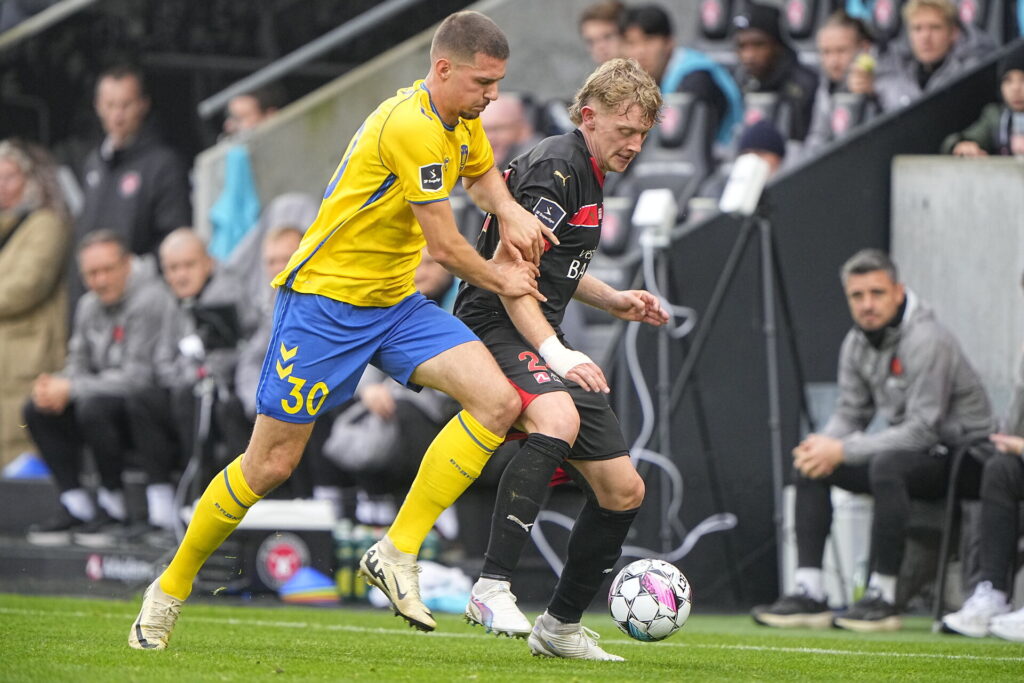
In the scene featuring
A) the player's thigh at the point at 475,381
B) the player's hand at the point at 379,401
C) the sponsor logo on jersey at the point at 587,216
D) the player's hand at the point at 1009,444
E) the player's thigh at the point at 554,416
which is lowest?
the player's hand at the point at 379,401

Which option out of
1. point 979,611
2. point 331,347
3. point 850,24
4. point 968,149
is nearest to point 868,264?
point 968,149

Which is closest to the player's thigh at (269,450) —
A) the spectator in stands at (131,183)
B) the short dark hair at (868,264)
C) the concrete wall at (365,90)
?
the short dark hair at (868,264)

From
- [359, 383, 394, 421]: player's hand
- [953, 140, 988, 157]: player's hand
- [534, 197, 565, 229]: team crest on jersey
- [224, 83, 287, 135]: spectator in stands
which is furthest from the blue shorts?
[224, 83, 287, 135]: spectator in stands

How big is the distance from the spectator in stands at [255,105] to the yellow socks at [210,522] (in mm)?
7233

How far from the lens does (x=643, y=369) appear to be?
377 inches

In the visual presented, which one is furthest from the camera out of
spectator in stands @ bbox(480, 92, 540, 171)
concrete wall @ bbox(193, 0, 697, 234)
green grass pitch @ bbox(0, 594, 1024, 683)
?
concrete wall @ bbox(193, 0, 697, 234)

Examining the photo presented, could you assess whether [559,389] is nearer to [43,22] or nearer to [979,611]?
[979,611]

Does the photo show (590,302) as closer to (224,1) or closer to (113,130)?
(113,130)

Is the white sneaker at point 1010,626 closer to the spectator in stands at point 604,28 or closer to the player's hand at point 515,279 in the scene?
the player's hand at point 515,279

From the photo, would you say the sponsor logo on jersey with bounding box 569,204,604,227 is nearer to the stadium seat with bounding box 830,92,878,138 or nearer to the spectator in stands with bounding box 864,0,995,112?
the spectator in stands with bounding box 864,0,995,112

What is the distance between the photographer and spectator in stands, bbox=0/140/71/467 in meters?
11.7

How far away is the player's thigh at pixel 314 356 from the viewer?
5.45 meters

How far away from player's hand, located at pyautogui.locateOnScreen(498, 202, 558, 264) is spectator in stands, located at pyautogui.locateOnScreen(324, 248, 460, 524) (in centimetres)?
409

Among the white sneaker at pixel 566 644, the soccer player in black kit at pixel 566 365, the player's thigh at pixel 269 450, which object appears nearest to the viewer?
the soccer player in black kit at pixel 566 365
